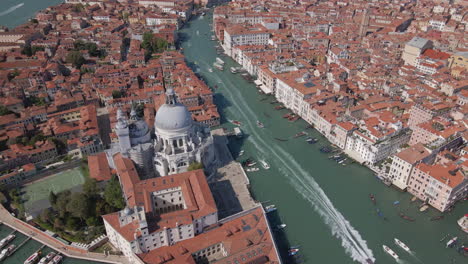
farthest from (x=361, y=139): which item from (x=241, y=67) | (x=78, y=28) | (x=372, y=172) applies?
(x=78, y=28)

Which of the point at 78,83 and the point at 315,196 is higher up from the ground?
the point at 78,83

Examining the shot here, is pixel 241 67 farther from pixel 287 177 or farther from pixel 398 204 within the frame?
pixel 398 204

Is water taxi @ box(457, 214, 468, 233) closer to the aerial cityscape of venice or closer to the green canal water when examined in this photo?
the aerial cityscape of venice

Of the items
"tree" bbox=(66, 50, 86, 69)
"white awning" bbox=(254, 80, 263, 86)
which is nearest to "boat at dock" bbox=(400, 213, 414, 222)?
"white awning" bbox=(254, 80, 263, 86)

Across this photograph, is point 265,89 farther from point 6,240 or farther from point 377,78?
point 6,240

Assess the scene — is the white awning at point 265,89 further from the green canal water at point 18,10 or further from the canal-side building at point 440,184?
the green canal water at point 18,10

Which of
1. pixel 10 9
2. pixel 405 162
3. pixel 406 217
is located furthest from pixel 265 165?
pixel 10 9

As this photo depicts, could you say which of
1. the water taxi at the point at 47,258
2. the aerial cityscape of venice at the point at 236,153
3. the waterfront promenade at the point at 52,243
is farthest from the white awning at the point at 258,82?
the water taxi at the point at 47,258
